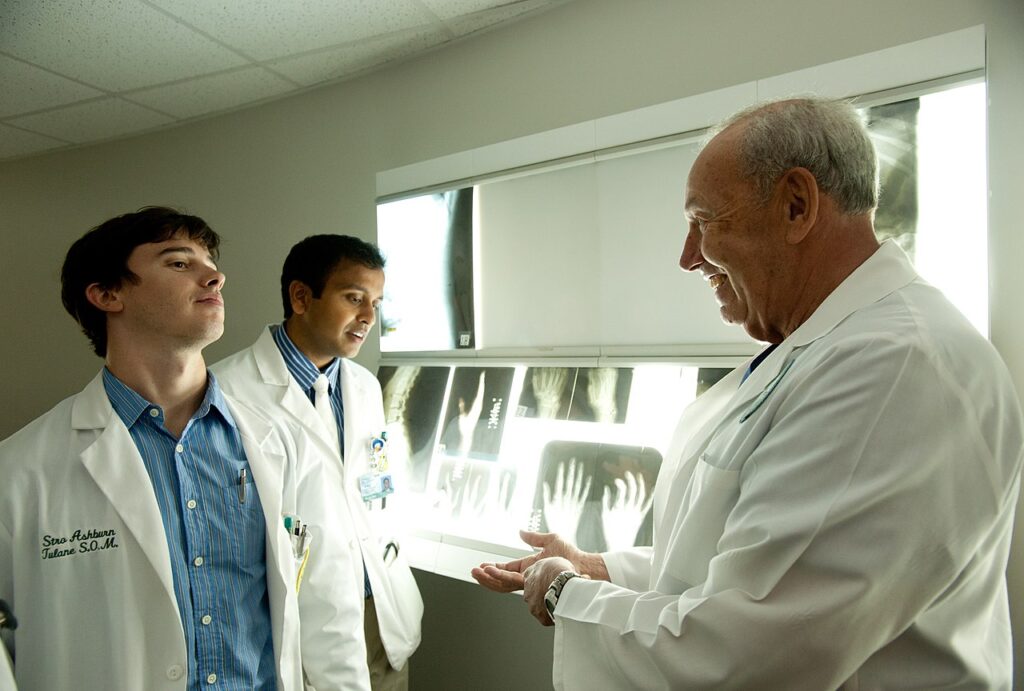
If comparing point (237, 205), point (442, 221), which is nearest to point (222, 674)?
point (442, 221)

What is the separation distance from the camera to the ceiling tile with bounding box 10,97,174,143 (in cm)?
302

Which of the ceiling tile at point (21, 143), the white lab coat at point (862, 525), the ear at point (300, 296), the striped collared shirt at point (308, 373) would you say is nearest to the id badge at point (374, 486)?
the striped collared shirt at point (308, 373)

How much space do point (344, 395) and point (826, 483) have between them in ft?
5.43

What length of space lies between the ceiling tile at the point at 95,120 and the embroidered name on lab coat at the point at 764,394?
3143 mm

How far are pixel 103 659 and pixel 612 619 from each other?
0.95 m

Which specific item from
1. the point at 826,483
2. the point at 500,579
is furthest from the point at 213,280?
the point at 826,483

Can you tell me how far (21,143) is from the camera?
3.49 m

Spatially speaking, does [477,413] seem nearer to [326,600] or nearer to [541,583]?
[326,600]

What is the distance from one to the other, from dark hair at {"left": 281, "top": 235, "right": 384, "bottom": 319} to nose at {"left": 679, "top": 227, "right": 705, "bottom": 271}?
1.26 meters

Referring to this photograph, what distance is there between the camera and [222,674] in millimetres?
1269

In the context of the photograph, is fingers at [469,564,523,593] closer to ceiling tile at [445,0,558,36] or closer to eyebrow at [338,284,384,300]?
eyebrow at [338,284,384,300]

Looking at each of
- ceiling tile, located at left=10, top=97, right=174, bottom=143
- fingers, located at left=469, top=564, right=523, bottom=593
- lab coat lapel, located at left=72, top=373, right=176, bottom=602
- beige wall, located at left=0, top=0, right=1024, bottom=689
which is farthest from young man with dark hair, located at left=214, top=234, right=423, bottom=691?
ceiling tile, located at left=10, top=97, right=174, bottom=143

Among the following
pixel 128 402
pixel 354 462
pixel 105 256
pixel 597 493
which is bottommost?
pixel 597 493

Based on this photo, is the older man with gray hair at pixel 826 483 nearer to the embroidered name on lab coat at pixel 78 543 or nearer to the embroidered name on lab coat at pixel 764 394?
the embroidered name on lab coat at pixel 764 394
